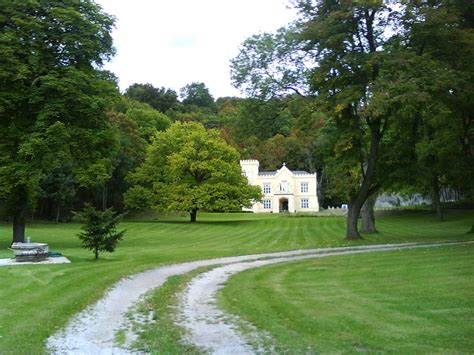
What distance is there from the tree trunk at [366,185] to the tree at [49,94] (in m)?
13.8

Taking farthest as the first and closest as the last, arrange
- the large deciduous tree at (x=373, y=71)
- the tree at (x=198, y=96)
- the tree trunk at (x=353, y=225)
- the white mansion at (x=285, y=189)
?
the tree at (x=198, y=96) < the white mansion at (x=285, y=189) < the tree trunk at (x=353, y=225) < the large deciduous tree at (x=373, y=71)

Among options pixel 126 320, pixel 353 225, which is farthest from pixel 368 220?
pixel 126 320

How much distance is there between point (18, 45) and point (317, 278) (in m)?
20.1

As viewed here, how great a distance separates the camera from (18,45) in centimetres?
2617

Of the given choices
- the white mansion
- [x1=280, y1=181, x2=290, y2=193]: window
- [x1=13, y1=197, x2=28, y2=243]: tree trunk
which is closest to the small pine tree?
[x1=13, y1=197, x2=28, y2=243]: tree trunk

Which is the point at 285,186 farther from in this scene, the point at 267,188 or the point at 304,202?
the point at 304,202

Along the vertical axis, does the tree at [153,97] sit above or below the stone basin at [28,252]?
above

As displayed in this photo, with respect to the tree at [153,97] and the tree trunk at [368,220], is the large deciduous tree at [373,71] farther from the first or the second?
the tree at [153,97]

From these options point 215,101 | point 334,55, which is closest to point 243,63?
point 334,55

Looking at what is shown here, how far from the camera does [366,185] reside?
28.0m

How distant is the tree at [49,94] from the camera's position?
2570 cm

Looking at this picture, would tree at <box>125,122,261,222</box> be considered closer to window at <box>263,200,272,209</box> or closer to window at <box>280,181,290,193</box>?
window at <box>280,181,290,193</box>

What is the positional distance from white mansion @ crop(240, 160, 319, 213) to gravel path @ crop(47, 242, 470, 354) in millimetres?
71063

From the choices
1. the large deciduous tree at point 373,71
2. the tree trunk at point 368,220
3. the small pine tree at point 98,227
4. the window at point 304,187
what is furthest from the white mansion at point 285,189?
the small pine tree at point 98,227
